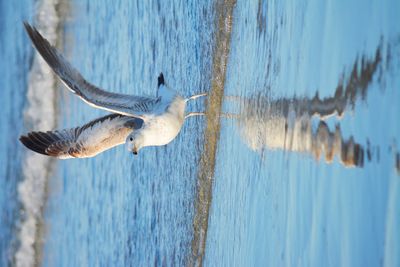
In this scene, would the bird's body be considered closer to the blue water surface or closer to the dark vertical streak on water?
the dark vertical streak on water

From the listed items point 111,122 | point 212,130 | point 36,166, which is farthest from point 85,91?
point 36,166

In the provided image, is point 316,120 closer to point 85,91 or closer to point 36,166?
point 85,91

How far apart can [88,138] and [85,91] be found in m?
0.39

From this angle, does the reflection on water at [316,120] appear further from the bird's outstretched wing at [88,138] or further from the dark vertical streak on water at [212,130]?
the dark vertical streak on water at [212,130]

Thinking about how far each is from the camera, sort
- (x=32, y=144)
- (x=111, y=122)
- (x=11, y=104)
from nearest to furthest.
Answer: (x=111, y=122) < (x=32, y=144) < (x=11, y=104)

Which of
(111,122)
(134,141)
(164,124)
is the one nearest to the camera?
(134,141)

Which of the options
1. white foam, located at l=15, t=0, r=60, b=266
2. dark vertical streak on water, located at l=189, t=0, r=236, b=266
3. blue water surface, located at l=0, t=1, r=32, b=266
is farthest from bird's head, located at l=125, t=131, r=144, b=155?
blue water surface, located at l=0, t=1, r=32, b=266

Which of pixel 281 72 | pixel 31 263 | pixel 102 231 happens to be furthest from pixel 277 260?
pixel 31 263

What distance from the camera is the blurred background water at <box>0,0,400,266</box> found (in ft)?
6.30

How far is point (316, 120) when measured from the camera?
246cm

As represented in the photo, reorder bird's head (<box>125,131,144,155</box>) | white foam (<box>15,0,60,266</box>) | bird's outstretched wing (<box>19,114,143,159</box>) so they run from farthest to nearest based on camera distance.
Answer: white foam (<box>15,0,60,266</box>), bird's outstretched wing (<box>19,114,143,159</box>), bird's head (<box>125,131,144,155</box>)

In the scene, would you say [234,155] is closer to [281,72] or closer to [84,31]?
[281,72]

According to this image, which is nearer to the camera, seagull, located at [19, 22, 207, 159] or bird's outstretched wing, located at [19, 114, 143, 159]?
seagull, located at [19, 22, 207, 159]

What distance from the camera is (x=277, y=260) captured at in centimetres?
298
